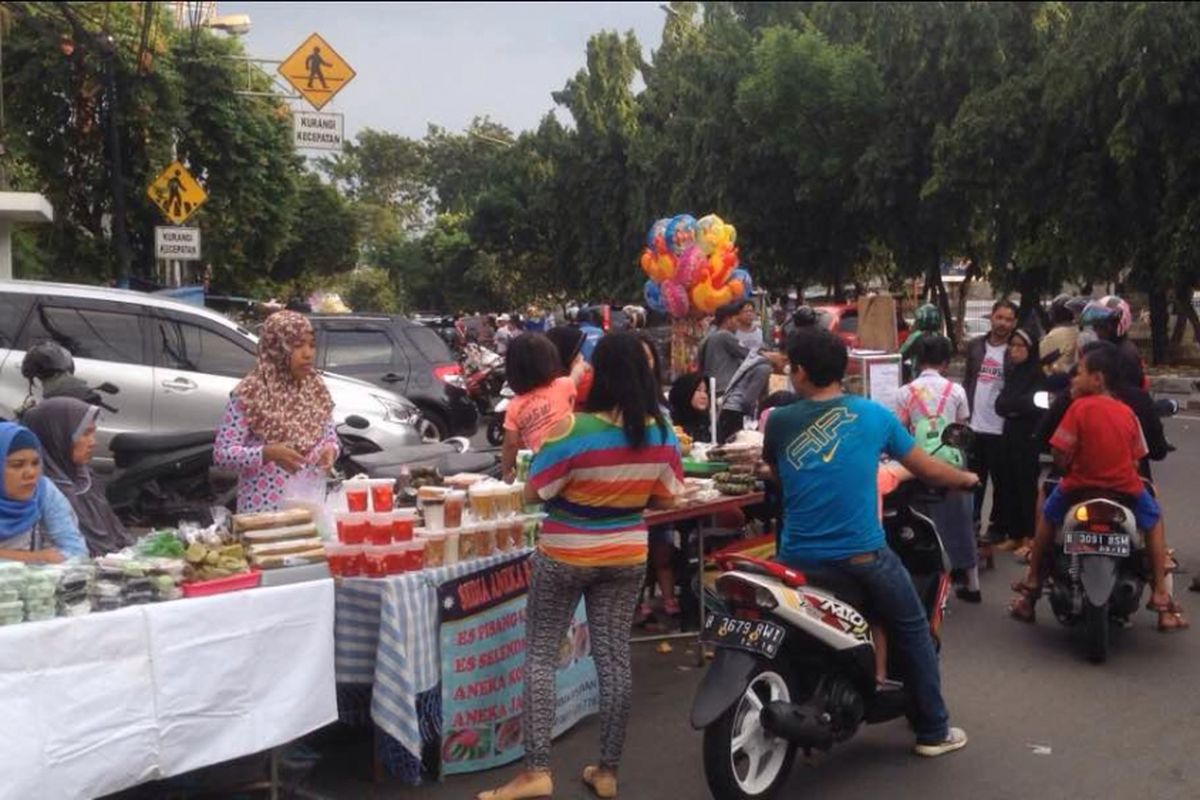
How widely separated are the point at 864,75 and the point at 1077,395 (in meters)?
23.5

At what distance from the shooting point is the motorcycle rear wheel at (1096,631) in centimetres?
678

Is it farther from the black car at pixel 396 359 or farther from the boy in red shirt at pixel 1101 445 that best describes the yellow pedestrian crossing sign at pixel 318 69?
the boy in red shirt at pixel 1101 445

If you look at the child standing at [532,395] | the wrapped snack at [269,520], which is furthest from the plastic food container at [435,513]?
the child standing at [532,395]

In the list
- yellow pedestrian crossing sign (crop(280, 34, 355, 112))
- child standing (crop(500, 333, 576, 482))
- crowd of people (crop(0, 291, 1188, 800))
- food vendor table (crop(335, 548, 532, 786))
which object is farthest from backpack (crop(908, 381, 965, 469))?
yellow pedestrian crossing sign (crop(280, 34, 355, 112))

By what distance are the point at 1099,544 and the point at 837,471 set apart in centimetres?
249

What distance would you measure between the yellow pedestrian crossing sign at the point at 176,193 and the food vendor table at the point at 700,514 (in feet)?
41.5

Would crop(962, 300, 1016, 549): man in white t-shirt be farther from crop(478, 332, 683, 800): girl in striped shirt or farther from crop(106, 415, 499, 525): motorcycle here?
crop(478, 332, 683, 800): girl in striped shirt

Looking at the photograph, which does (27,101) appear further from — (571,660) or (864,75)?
(571,660)

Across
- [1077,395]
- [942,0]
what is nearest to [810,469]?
[1077,395]

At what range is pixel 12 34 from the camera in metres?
21.2

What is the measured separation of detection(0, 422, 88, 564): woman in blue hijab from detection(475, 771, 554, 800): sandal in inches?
74.7

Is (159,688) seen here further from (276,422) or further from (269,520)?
(276,422)

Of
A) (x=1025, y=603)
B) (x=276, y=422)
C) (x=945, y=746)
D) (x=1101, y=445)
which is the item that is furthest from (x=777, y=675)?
(x=1025, y=603)

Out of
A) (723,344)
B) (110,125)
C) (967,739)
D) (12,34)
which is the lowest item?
(967,739)
